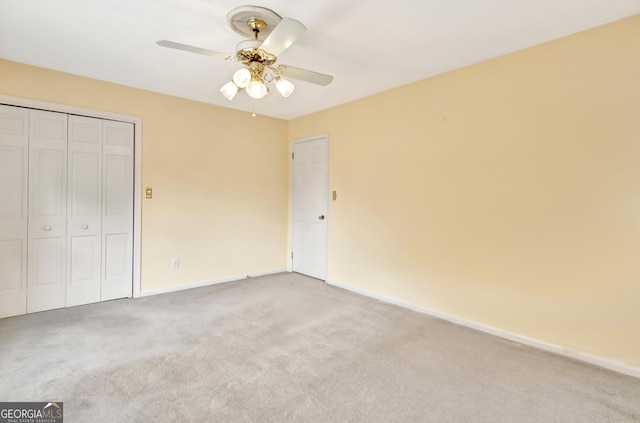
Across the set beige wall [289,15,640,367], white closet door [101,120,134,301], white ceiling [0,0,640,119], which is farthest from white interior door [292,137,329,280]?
white closet door [101,120,134,301]

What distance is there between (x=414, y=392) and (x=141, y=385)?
66.2 inches

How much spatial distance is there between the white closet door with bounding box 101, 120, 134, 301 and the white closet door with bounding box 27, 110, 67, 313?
0.35 metres

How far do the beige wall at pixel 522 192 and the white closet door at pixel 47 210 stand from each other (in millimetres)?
3260

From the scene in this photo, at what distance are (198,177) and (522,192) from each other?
356cm

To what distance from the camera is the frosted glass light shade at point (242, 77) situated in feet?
6.51

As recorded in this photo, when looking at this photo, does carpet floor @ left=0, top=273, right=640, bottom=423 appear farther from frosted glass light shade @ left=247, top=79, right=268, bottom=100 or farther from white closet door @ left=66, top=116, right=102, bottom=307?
frosted glass light shade @ left=247, top=79, right=268, bottom=100

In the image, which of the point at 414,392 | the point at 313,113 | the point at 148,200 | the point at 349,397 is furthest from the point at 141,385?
the point at 313,113

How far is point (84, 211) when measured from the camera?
331 centimetres

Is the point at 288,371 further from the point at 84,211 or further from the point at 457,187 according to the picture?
the point at 84,211

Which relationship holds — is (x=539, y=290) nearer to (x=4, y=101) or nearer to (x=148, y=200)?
(x=148, y=200)

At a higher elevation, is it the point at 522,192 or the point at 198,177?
the point at 198,177

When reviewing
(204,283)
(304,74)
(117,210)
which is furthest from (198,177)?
(304,74)

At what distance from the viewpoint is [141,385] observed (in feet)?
6.38

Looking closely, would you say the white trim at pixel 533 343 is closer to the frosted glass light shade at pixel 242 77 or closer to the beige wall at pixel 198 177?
the beige wall at pixel 198 177
